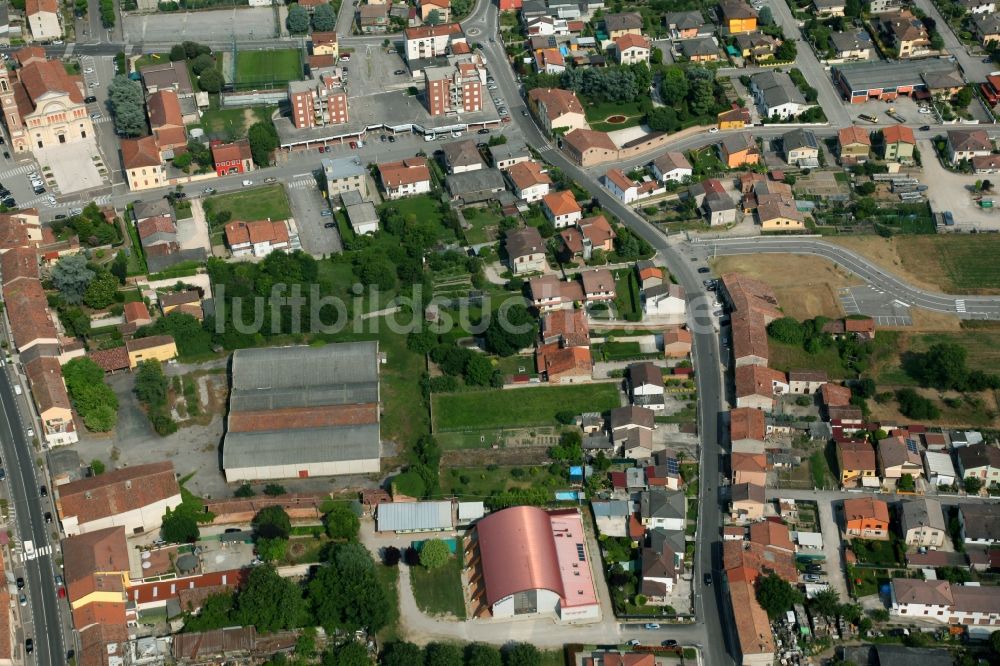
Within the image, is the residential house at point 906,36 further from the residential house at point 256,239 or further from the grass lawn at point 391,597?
the grass lawn at point 391,597

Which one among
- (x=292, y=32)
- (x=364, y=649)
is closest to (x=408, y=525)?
(x=364, y=649)

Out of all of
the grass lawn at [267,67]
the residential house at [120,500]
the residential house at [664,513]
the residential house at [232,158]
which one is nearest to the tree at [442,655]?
the residential house at [664,513]

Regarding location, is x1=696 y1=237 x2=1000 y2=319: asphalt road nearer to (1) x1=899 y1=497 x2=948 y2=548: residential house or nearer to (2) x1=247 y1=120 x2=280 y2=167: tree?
(1) x1=899 y1=497 x2=948 y2=548: residential house

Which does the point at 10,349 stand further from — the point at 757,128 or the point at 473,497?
the point at 757,128

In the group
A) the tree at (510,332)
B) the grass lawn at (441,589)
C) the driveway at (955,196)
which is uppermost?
the driveway at (955,196)

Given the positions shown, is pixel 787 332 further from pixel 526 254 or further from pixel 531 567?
pixel 531 567

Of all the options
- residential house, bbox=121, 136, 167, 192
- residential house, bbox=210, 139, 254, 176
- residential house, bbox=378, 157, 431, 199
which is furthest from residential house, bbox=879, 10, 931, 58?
residential house, bbox=121, 136, 167, 192
